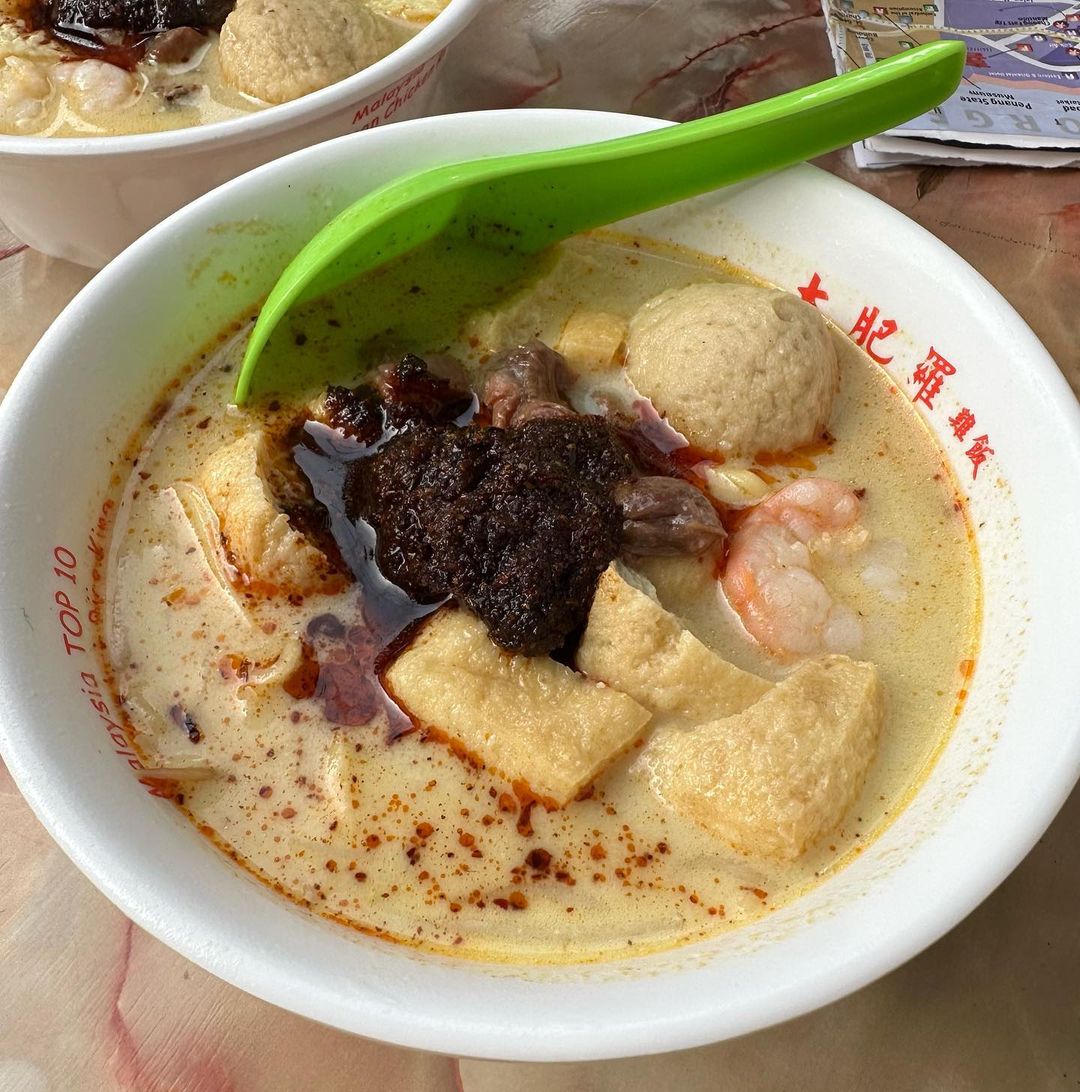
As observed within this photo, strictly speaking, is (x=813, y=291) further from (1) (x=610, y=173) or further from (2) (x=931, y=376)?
(1) (x=610, y=173)

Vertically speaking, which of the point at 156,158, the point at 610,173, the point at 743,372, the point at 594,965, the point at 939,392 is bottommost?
the point at 594,965

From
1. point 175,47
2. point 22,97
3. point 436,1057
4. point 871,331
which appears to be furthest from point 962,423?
point 22,97

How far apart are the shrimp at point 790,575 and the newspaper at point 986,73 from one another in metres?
1.12

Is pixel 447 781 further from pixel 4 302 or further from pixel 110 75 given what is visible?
pixel 110 75

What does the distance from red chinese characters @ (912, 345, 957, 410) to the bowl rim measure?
3.46ft

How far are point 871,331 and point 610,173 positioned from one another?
1.63ft

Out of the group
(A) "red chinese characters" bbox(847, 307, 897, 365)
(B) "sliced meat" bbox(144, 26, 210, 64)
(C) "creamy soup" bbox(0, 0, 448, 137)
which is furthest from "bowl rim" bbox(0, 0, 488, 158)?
(A) "red chinese characters" bbox(847, 307, 897, 365)

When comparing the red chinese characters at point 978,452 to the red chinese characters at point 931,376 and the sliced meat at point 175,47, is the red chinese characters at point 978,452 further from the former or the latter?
the sliced meat at point 175,47

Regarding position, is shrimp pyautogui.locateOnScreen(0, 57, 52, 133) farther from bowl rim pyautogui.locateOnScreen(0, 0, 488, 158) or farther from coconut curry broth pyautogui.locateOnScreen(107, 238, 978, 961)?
coconut curry broth pyautogui.locateOnScreen(107, 238, 978, 961)

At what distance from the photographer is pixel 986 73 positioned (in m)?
2.46

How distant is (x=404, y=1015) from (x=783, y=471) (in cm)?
98

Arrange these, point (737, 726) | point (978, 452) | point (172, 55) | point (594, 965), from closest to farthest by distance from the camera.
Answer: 1. point (594, 965)
2. point (737, 726)
3. point (978, 452)
4. point (172, 55)

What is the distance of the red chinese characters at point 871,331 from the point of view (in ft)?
5.58

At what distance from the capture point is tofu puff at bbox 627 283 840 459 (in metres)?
1.59
